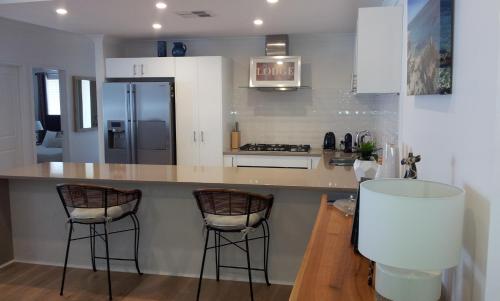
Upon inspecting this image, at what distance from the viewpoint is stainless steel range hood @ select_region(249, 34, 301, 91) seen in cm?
518

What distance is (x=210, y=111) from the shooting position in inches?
210

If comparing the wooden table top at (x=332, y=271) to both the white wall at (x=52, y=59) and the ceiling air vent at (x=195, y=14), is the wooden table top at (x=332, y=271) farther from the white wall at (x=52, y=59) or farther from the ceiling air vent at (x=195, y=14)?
the white wall at (x=52, y=59)

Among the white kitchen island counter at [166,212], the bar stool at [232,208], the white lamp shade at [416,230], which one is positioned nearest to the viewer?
the white lamp shade at [416,230]

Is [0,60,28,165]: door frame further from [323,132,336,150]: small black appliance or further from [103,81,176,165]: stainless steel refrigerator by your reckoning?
[323,132,336,150]: small black appliance

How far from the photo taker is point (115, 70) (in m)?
5.54

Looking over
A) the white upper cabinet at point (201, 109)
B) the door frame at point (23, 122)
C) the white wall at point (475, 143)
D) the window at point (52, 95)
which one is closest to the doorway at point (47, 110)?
the window at point (52, 95)

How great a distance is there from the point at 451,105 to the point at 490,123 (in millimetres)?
437

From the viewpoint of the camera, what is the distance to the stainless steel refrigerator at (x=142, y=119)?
532cm

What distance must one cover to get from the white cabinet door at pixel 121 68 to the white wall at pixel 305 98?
19.1 inches

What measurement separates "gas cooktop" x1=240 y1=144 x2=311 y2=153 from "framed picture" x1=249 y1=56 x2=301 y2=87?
2.52ft

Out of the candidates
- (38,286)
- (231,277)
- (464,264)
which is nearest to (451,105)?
(464,264)

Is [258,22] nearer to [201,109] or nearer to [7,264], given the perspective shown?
[201,109]

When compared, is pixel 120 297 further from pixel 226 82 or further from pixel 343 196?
pixel 226 82

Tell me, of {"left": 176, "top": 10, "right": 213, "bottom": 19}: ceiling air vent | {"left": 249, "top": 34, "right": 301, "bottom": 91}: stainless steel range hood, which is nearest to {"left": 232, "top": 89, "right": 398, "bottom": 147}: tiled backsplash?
{"left": 249, "top": 34, "right": 301, "bottom": 91}: stainless steel range hood
